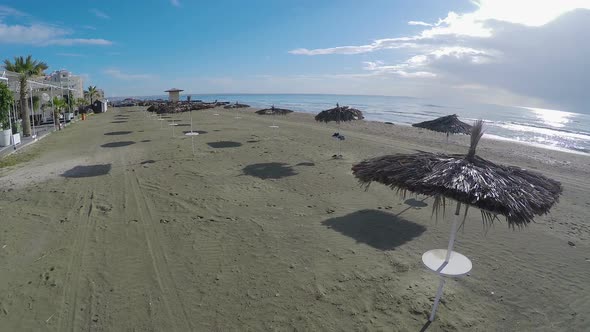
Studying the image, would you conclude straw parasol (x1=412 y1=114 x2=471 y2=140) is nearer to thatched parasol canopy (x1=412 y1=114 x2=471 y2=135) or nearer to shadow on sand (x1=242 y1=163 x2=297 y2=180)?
thatched parasol canopy (x1=412 y1=114 x2=471 y2=135)

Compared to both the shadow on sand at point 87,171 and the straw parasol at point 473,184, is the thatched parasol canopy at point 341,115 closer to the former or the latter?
the shadow on sand at point 87,171

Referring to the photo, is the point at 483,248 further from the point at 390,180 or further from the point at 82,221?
the point at 82,221

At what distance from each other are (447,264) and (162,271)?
431cm

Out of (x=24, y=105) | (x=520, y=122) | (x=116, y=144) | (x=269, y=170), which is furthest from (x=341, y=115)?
(x=520, y=122)

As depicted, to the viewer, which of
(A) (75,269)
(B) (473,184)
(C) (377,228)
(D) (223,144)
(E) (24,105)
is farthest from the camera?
(E) (24,105)

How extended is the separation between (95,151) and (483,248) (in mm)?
15849

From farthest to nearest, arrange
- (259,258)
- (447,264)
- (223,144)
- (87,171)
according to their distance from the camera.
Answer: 1. (223,144)
2. (87,171)
3. (259,258)
4. (447,264)

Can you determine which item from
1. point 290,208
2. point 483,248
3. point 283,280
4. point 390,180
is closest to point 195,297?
point 283,280

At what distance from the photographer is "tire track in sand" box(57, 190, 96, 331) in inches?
159

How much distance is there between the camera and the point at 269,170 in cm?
1131

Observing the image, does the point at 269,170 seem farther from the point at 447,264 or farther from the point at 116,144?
the point at 116,144

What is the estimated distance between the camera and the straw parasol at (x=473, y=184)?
10.8 ft

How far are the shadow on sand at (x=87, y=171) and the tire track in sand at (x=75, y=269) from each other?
2970 millimetres

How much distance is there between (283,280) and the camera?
4.93 meters
